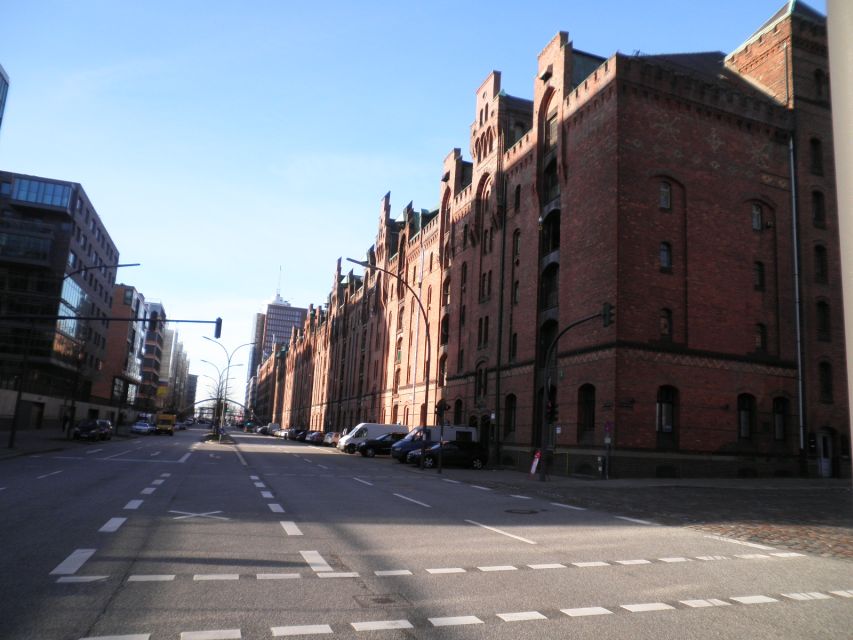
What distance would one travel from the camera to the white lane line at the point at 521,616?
5620 millimetres

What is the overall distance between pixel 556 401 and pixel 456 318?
16.2m

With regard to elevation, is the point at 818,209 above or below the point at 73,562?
above

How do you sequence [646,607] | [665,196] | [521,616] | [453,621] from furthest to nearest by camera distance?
[665,196]
[646,607]
[521,616]
[453,621]

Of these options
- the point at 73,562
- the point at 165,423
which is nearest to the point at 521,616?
the point at 73,562

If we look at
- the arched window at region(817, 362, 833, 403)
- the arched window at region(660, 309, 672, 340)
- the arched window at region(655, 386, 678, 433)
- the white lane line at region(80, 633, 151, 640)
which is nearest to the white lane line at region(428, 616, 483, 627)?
the white lane line at region(80, 633, 151, 640)

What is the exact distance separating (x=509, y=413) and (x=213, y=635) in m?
32.5

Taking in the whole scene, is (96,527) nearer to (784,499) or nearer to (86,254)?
(784,499)

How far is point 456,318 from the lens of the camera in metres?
46.1

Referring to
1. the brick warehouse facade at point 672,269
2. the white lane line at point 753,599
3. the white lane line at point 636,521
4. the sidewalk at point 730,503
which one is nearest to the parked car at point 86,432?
the sidewalk at point 730,503

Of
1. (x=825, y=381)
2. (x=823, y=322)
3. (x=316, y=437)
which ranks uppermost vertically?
(x=823, y=322)

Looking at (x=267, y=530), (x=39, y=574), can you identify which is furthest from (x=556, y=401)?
(x=39, y=574)

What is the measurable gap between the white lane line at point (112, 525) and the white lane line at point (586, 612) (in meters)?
6.44

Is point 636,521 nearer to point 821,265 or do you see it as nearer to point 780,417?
point 780,417

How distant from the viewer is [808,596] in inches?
277
